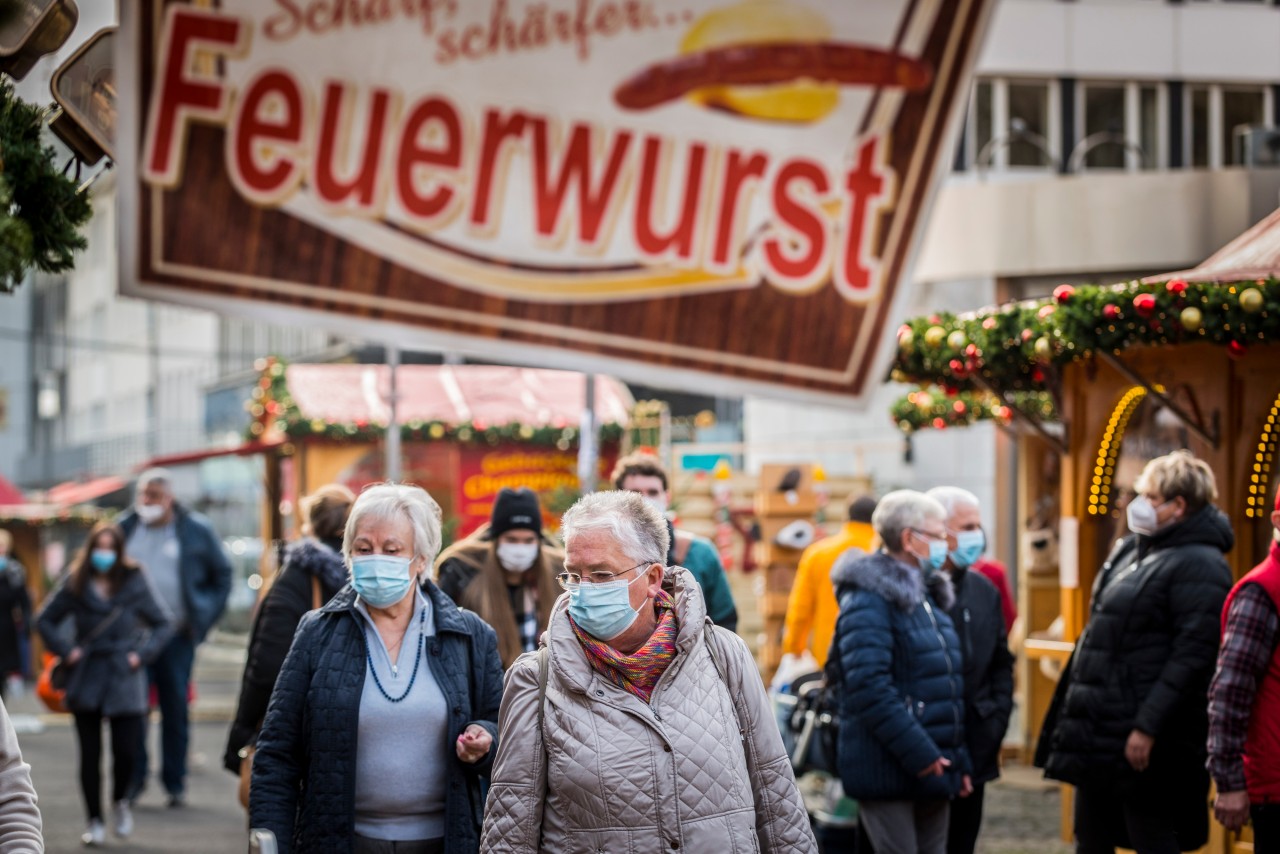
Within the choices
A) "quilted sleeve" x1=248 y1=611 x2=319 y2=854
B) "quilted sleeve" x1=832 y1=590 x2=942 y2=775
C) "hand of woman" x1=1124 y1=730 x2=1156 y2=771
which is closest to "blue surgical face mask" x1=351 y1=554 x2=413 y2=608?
"quilted sleeve" x1=248 y1=611 x2=319 y2=854

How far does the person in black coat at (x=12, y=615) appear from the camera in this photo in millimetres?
19812

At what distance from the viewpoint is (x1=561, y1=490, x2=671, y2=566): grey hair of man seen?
174 inches

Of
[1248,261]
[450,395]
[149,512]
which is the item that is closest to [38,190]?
[1248,261]

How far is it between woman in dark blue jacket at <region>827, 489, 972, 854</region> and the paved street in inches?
181

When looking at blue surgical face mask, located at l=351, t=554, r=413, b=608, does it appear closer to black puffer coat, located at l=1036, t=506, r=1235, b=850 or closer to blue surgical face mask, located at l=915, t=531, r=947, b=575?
blue surgical face mask, located at l=915, t=531, r=947, b=575

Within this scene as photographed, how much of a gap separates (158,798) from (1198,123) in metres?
19.2

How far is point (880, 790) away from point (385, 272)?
5792 millimetres

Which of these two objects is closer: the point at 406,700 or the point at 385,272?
the point at 406,700

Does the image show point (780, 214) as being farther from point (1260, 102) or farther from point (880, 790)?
point (1260, 102)

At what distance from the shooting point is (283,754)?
5207mm

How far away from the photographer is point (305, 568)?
6852 millimetres

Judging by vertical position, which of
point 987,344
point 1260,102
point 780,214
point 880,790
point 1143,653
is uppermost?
point 1260,102

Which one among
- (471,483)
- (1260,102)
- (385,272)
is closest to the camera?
(385,272)

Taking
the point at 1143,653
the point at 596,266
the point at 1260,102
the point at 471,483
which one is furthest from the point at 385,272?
the point at 1260,102
